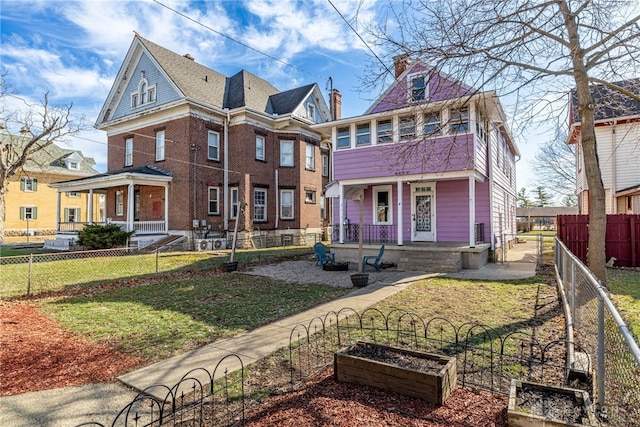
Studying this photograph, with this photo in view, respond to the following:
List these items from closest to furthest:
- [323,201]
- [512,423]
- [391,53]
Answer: [512,423] < [391,53] < [323,201]

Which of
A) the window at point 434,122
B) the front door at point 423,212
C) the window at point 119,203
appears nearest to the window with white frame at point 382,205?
the front door at point 423,212

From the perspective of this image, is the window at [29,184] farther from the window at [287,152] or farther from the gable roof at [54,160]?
the window at [287,152]

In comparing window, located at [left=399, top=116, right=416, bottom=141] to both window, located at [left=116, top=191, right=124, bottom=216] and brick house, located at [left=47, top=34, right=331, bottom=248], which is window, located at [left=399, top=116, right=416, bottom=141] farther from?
window, located at [left=116, top=191, right=124, bottom=216]

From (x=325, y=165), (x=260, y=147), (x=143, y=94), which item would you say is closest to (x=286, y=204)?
(x=260, y=147)

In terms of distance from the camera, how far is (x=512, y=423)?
2.79 meters

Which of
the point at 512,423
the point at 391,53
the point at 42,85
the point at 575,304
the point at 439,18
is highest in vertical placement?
the point at 42,85

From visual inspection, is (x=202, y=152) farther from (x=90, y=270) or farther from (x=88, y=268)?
(x=90, y=270)

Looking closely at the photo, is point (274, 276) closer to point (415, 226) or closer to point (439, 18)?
point (415, 226)

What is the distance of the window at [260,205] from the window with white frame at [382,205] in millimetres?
9013

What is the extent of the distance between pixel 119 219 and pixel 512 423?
25.9 m

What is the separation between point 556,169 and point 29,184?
2102 inches

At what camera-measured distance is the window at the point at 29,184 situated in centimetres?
3180

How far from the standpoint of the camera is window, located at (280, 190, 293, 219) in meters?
24.0

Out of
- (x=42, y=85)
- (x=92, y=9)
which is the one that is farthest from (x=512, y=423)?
(x=42, y=85)
